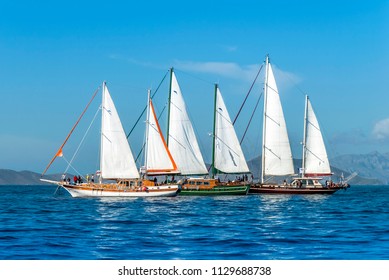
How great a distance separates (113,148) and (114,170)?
3520 millimetres

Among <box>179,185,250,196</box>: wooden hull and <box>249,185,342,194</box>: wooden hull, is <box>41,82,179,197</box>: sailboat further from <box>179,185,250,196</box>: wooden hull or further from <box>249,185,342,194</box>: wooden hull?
<box>249,185,342,194</box>: wooden hull

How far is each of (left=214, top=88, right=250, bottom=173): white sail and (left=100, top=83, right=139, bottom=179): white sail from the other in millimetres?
20918

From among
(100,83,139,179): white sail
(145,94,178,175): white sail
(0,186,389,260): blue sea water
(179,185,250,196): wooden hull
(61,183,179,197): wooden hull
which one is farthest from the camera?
(179,185,250,196): wooden hull

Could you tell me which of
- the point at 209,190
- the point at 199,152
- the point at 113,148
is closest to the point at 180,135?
the point at 199,152

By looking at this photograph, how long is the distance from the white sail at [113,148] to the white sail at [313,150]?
4031 cm

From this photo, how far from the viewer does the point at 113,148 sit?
9500 cm

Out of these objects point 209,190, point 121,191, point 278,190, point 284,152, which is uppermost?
point 284,152

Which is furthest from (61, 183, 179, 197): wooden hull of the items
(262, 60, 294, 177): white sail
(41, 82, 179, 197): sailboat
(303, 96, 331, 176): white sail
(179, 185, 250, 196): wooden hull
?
(303, 96, 331, 176): white sail

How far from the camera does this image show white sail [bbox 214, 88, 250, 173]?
374 ft

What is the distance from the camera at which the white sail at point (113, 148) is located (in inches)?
3701

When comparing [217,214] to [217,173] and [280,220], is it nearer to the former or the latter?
[280,220]

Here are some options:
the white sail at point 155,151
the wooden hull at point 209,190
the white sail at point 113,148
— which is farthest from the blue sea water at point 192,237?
the wooden hull at point 209,190

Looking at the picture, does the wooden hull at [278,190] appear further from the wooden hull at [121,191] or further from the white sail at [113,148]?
the white sail at [113,148]

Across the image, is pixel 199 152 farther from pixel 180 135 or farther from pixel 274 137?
pixel 274 137
